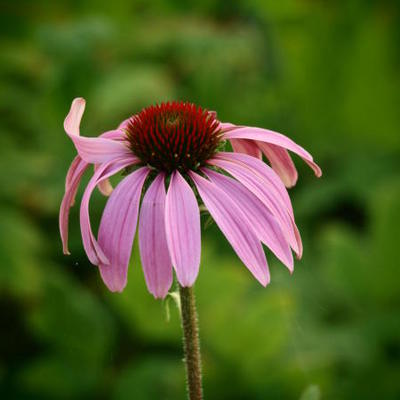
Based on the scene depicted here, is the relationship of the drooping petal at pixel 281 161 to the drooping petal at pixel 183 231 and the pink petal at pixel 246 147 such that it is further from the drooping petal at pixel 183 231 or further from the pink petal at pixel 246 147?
the drooping petal at pixel 183 231

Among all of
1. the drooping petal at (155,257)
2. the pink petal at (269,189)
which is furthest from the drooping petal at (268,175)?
the drooping petal at (155,257)

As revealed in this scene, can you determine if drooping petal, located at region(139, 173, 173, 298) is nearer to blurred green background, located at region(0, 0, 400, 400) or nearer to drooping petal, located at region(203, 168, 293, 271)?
drooping petal, located at region(203, 168, 293, 271)

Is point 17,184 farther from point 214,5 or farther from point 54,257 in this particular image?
point 214,5

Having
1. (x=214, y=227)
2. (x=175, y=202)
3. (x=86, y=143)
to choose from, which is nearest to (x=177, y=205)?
(x=175, y=202)

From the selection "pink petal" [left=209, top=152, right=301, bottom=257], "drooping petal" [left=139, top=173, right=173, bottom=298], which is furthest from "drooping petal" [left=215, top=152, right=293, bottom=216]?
"drooping petal" [left=139, top=173, right=173, bottom=298]

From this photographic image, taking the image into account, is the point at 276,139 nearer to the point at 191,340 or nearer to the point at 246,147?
the point at 246,147

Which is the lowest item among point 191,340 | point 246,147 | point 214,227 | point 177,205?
point 191,340

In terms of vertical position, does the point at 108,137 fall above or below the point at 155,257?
above
